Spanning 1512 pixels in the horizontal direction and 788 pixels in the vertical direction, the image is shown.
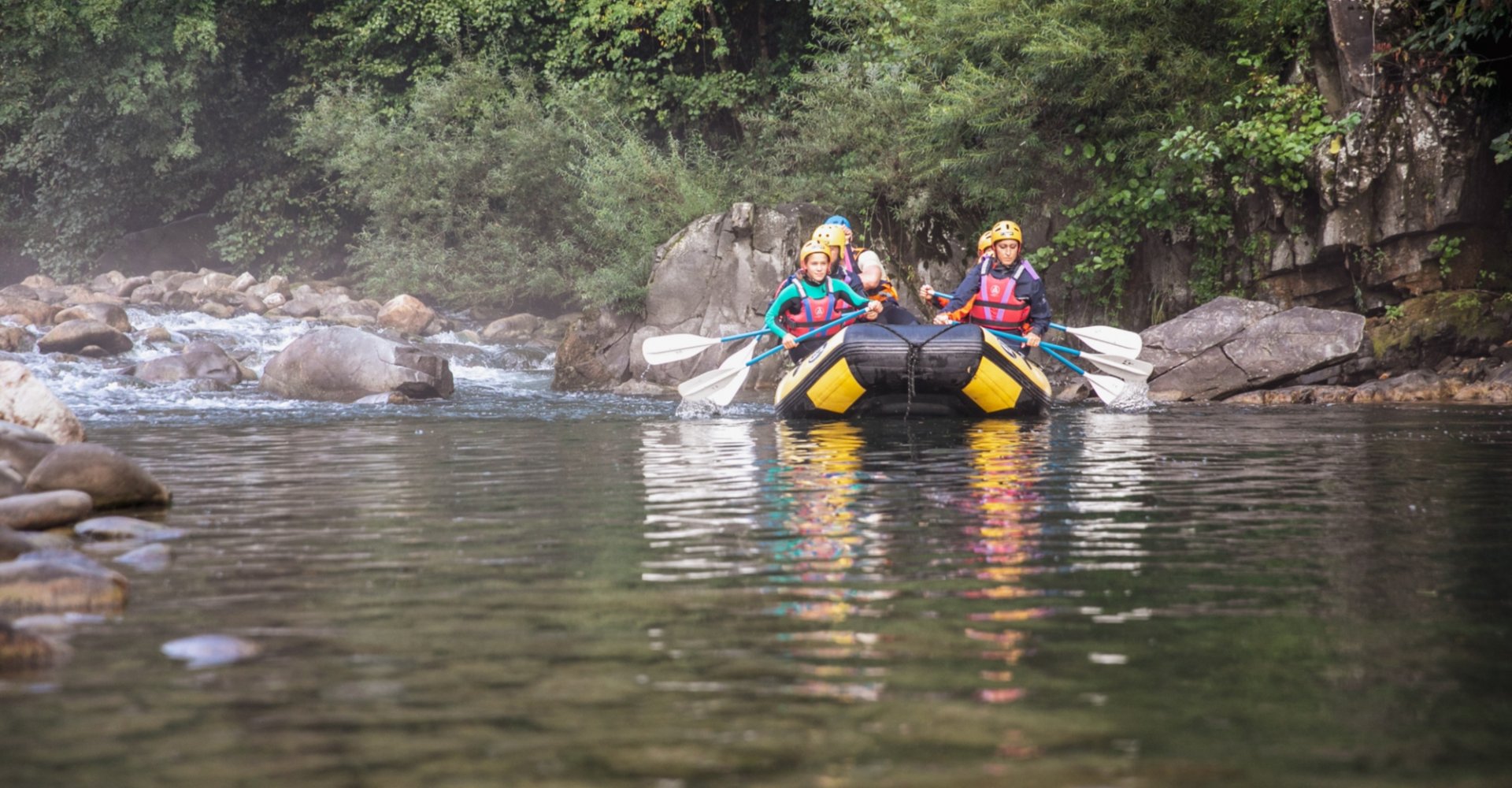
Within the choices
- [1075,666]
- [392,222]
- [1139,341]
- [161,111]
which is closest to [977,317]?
[1139,341]

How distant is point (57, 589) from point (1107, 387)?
10.2m

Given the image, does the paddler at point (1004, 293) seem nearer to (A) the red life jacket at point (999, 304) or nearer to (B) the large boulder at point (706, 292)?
(A) the red life jacket at point (999, 304)

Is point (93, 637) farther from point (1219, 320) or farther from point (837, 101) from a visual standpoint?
point (837, 101)

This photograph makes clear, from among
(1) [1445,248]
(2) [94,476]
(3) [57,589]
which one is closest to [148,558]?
(3) [57,589]

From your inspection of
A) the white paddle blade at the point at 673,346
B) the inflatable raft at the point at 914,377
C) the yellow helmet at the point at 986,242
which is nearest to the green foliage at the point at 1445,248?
the yellow helmet at the point at 986,242

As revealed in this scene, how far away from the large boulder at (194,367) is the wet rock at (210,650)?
14.0m

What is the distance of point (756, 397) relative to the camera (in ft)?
50.1

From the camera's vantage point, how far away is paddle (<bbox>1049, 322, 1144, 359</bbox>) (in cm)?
1247

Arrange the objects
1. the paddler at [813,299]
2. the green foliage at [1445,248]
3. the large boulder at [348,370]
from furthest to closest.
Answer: the large boulder at [348,370]
the green foliage at [1445,248]
the paddler at [813,299]

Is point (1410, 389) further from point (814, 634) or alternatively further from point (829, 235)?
point (814, 634)

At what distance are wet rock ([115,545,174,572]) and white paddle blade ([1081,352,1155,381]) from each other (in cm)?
918

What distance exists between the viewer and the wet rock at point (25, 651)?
2828 millimetres

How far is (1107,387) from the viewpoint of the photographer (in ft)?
40.5

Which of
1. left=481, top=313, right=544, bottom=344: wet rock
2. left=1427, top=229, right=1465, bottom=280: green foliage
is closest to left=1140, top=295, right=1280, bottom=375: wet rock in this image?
left=1427, top=229, right=1465, bottom=280: green foliage
